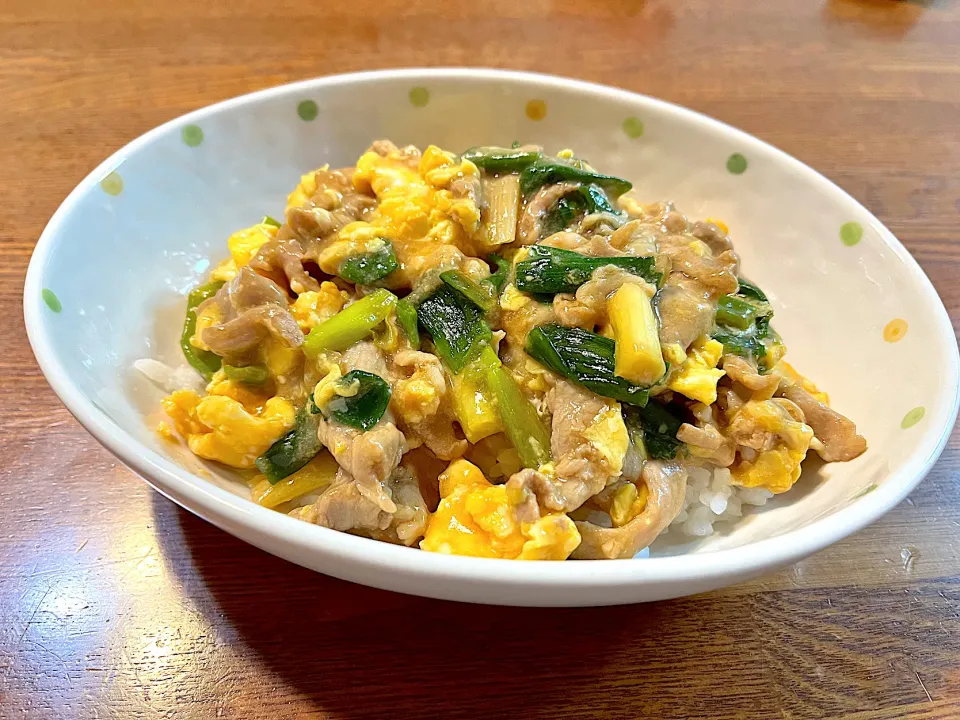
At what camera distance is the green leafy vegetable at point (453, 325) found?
67.6 inches

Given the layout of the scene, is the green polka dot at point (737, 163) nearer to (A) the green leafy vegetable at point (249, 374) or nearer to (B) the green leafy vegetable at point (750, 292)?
(B) the green leafy vegetable at point (750, 292)

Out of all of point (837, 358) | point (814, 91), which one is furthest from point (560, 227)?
point (814, 91)

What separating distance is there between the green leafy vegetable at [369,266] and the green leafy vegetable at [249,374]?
0.34 metres

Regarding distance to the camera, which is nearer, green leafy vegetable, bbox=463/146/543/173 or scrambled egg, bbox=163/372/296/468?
scrambled egg, bbox=163/372/296/468

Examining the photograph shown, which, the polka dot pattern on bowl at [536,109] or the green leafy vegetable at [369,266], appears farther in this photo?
the polka dot pattern on bowl at [536,109]

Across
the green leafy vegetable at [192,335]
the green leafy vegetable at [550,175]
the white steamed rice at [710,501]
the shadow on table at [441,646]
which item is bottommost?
the shadow on table at [441,646]

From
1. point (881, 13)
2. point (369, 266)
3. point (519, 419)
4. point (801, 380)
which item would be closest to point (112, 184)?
point (369, 266)

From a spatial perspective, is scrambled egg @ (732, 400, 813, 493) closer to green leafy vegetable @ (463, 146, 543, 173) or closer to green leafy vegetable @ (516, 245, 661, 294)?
green leafy vegetable @ (516, 245, 661, 294)

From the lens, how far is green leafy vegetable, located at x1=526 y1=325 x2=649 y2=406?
159cm

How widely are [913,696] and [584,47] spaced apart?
3335 millimetres

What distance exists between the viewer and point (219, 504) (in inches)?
50.4

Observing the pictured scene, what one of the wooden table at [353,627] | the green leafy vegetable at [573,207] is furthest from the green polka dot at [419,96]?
the wooden table at [353,627]

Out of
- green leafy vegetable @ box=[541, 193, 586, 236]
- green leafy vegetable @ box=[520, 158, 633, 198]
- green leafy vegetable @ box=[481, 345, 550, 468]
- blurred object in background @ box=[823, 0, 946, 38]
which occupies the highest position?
blurred object in background @ box=[823, 0, 946, 38]

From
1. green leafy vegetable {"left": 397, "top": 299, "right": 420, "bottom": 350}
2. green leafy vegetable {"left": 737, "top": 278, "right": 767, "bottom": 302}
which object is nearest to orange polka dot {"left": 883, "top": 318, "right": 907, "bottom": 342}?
green leafy vegetable {"left": 737, "top": 278, "right": 767, "bottom": 302}
